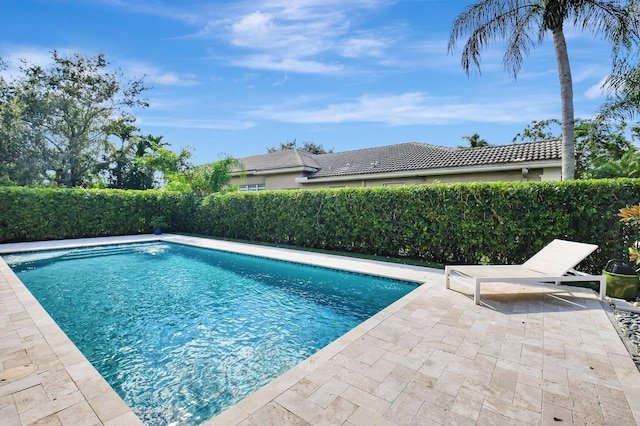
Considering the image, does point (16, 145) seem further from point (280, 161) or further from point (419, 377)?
point (419, 377)

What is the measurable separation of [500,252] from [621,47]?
8.15 m

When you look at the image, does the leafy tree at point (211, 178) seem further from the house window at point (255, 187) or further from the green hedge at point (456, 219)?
the green hedge at point (456, 219)

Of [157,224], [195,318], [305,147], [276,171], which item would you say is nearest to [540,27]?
[195,318]

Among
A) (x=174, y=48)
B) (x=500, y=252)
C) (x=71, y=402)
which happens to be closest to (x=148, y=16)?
(x=174, y=48)

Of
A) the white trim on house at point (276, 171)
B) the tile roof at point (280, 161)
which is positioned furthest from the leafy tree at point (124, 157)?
the white trim on house at point (276, 171)

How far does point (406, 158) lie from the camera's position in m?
20.8

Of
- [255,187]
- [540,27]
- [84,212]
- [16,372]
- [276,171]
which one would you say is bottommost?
[16,372]

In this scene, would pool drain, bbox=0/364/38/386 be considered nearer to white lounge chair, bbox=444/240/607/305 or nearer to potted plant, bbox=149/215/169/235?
white lounge chair, bbox=444/240/607/305

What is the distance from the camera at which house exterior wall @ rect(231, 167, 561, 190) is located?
14876mm

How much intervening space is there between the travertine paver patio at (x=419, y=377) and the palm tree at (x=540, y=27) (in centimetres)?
807

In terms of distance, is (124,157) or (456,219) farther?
(124,157)

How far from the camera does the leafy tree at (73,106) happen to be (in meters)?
29.7

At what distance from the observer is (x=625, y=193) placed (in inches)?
316

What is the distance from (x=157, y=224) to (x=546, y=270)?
2199cm
